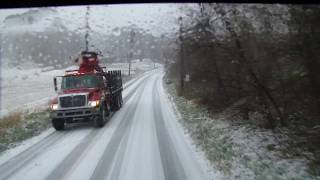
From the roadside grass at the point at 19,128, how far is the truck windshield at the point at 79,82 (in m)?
2.17

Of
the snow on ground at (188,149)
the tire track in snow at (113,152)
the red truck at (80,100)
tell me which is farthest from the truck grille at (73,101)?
the snow on ground at (188,149)

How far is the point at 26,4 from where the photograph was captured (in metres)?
6.53

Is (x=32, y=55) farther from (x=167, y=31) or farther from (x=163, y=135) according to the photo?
(x=163, y=135)

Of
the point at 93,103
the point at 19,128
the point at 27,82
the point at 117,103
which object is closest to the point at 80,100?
the point at 93,103

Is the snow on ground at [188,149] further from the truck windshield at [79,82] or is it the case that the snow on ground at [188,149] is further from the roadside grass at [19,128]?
the roadside grass at [19,128]

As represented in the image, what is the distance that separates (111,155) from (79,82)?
864 centimetres

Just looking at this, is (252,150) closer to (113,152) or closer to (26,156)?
(113,152)

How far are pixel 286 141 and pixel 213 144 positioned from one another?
91.5 inches

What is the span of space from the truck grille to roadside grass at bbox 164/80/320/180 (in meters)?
5.02

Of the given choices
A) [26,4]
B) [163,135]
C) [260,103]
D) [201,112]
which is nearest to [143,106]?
[201,112]

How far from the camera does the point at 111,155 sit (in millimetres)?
12617

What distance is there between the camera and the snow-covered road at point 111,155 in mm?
10398

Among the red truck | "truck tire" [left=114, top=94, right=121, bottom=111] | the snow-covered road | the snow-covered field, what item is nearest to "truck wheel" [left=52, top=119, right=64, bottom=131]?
the red truck

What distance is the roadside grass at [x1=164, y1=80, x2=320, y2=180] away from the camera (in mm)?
9484
